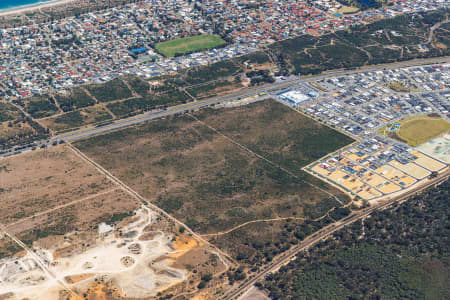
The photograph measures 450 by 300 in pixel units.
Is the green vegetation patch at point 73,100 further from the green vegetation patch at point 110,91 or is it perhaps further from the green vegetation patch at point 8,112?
the green vegetation patch at point 8,112

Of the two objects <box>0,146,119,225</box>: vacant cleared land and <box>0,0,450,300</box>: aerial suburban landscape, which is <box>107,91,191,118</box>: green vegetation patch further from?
<box>0,146,119,225</box>: vacant cleared land

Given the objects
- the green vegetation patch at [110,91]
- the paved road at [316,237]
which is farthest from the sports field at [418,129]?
the green vegetation patch at [110,91]

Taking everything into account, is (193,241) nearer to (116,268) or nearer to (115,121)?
(116,268)

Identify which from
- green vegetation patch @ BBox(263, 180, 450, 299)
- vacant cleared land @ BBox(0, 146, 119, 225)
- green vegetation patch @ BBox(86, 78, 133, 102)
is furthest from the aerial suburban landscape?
green vegetation patch @ BBox(86, 78, 133, 102)

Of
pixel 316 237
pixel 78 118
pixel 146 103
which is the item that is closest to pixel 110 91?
pixel 146 103

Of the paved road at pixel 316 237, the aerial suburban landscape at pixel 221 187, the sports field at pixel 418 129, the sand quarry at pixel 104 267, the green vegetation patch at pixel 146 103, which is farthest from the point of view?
the green vegetation patch at pixel 146 103

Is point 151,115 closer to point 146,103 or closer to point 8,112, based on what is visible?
point 146,103
